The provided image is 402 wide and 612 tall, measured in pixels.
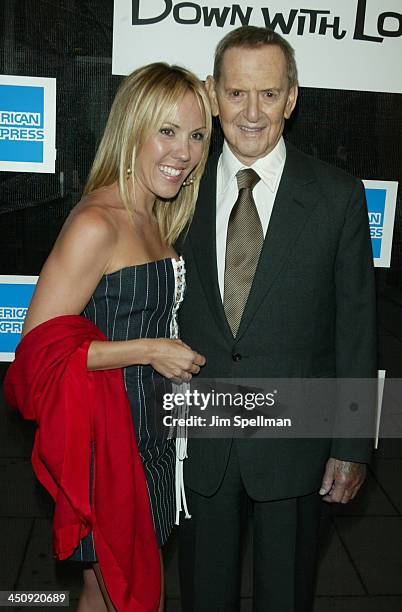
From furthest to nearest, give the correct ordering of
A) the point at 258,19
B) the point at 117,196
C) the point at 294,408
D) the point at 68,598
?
the point at 68,598 → the point at 258,19 → the point at 294,408 → the point at 117,196

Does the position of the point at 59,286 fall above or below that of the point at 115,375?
above

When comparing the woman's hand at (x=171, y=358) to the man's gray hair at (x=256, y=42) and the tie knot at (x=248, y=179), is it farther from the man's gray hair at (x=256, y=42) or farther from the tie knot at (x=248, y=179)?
the man's gray hair at (x=256, y=42)

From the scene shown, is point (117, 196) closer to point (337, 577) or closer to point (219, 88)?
point (219, 88)

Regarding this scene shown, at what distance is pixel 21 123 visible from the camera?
8.13 feet

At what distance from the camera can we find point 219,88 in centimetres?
201

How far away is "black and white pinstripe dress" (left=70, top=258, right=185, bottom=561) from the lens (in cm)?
183

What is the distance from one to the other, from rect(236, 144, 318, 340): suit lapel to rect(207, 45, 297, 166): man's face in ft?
0.45

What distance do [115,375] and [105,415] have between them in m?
0.10

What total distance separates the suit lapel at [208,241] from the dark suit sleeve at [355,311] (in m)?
0.32

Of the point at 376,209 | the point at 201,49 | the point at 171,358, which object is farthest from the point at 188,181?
the point at 376,209

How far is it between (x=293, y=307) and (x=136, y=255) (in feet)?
1.50

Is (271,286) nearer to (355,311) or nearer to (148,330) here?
(355,311)

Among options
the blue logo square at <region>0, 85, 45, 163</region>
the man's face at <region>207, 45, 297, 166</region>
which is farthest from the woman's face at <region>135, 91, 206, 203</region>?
the blue logo square at <region>0, 85, 45, 163</region>

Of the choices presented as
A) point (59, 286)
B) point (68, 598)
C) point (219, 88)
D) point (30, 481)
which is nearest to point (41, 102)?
point (219, 88)
